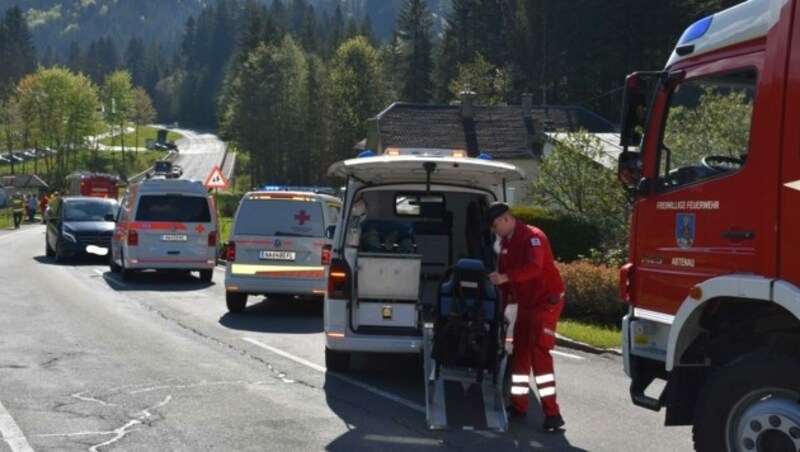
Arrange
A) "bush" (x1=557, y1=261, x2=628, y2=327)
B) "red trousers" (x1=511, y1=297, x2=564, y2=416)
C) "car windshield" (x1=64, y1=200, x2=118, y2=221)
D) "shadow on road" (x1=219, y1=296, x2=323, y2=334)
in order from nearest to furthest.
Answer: "red trousers" (x1=511, y1=297, x2=564, y2=416) < "shadow on road" (x1=219, y1=296, x2=323, y2=334) < "bush" (x1=557, y1=261, x2=628, y2=327) < "car windshield" (x1=64, y1=200, x2=118, y2=221)

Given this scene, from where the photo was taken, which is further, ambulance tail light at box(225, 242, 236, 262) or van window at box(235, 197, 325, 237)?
van window at box(235, 197, 325, 237)

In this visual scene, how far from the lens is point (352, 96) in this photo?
81812mm

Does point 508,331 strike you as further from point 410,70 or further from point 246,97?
point 410,70

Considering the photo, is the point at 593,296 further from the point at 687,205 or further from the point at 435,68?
the point at 435,68

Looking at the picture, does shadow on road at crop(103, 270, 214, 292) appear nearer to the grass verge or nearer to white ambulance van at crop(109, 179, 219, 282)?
white ambulance van at crop(109, 179, 219, 282)

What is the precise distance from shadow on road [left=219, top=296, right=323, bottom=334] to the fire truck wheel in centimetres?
877

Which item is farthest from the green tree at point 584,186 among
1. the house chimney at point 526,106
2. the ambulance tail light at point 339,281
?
the house chimney at point 526,106

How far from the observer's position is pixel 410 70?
91.0 metres

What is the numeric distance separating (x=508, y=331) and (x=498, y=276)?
1073 mm

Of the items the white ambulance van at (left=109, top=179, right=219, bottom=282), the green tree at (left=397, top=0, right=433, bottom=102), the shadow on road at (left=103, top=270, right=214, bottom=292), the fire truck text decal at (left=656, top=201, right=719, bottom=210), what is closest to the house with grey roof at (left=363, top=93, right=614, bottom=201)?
the shadow on road at (left=103, top=270, right=214, bottom=292)

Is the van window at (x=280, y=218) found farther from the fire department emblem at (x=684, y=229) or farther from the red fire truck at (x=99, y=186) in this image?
the red fire truck at (x=99, y=186)

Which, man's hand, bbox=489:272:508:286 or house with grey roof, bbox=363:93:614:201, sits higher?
house with grey roof, bbox=363:93:614:201

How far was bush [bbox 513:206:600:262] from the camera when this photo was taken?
2144 centimetres

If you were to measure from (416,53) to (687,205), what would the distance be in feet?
280
